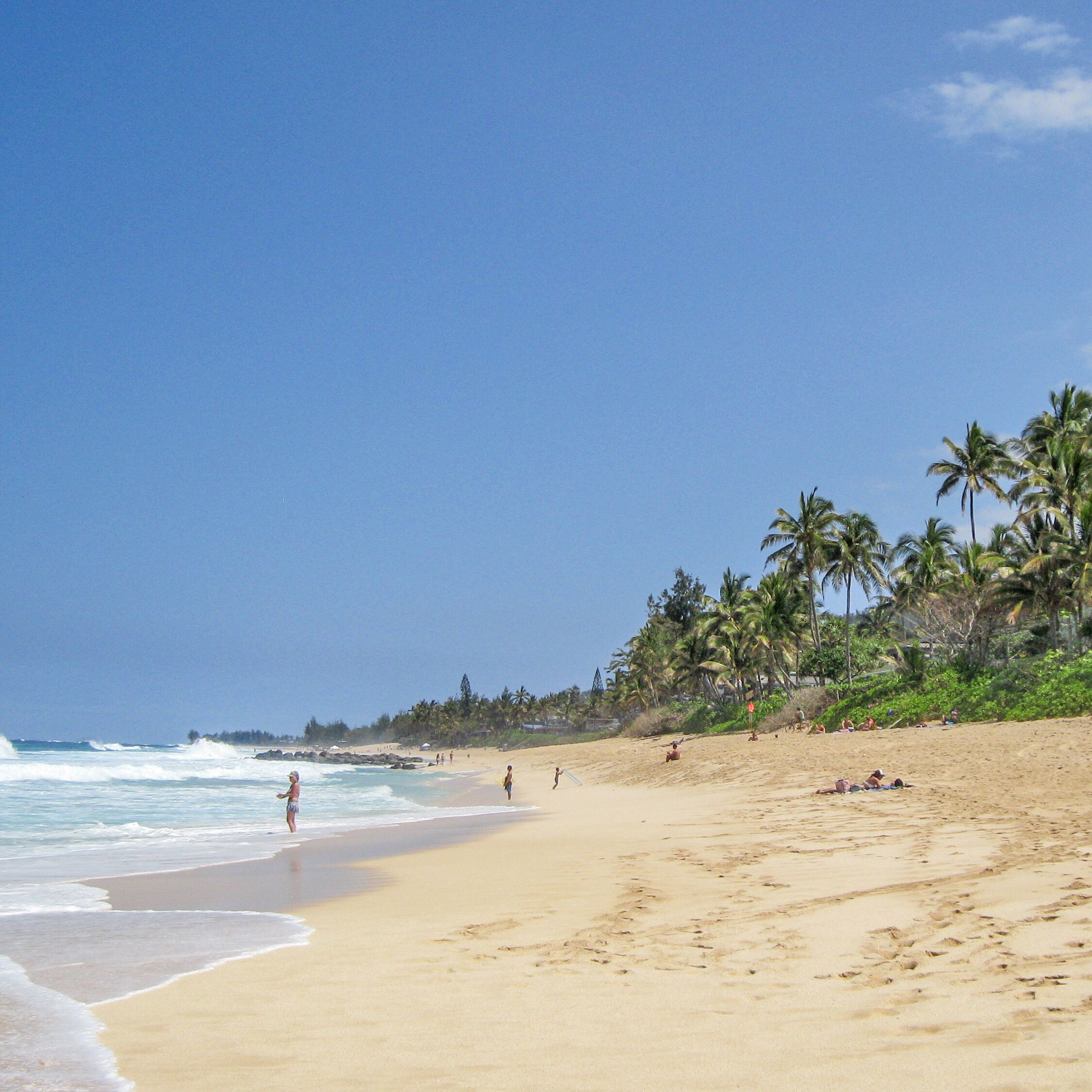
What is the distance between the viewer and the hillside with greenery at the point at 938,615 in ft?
104

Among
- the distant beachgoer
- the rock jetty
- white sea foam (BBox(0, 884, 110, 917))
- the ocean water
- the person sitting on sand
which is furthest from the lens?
the rock jetty

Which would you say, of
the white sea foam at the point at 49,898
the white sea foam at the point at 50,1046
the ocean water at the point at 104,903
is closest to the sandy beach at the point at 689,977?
the white sea foam at the point at 50,1046

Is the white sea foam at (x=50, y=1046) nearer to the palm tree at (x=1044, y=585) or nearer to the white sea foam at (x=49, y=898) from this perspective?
the white sea foam at (x=49, y=898)

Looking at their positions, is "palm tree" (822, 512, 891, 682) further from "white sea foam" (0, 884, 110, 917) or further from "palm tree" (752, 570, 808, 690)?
"white sea foam" (0, 884, 110, 917)

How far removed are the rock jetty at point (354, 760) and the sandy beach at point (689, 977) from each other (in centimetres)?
7618

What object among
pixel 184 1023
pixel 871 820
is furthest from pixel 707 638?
pixel 184 1023

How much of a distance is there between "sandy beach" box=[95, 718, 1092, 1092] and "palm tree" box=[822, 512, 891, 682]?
116ft

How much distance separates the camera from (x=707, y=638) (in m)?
61.5

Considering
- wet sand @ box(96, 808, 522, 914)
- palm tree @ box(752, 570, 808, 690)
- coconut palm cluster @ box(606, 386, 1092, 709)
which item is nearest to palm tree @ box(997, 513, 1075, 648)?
coconut palm cluster @ box(606, 386, 1092, 709)

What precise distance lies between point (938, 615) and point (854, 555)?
6.37 metres

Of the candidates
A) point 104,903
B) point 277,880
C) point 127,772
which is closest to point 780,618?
point 127,772

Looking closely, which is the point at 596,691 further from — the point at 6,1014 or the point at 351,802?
the point at 6,1014

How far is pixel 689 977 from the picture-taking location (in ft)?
19.3

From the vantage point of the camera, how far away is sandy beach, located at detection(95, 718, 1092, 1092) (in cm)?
432
